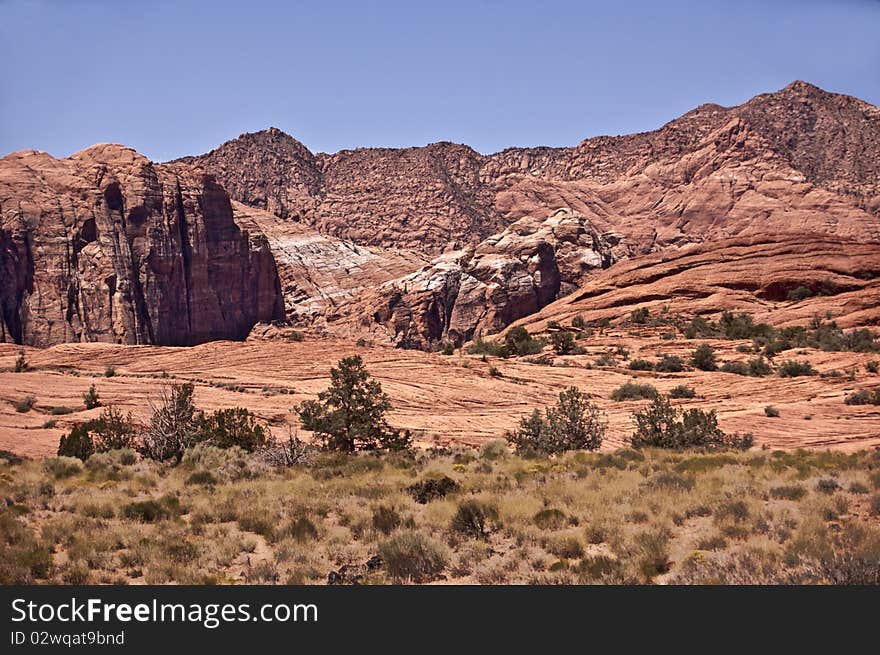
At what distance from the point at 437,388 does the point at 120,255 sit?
46602 millimetres

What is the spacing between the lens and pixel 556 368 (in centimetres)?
3716

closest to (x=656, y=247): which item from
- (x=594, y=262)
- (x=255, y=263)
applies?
(x=594, y=262)

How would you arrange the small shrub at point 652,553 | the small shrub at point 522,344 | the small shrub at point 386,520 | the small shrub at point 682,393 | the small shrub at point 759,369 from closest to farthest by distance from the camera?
the small shrub at point 652,553 → the small shrub at point 386,520 → the small shrub at point 682,393 → the small shrub at point 759,369 → the small shrub at point 522,344

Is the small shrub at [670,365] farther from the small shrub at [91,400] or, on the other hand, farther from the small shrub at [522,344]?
the small shrub at [91,400]

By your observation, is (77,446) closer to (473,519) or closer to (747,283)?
(473,519)

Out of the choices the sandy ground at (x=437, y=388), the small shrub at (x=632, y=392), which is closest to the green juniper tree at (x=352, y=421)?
the sandy ground at (x=437, y=388)

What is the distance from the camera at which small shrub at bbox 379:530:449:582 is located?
970 centimetres

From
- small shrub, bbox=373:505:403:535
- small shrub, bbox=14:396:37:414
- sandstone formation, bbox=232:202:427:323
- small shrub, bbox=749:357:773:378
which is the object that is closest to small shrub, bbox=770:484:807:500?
small shrub, bbox=373:505:403:535

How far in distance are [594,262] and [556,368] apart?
47479mm

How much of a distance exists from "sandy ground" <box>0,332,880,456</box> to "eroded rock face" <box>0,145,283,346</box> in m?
24.7

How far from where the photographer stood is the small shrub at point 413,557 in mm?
9695

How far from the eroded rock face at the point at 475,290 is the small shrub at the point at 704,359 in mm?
36381

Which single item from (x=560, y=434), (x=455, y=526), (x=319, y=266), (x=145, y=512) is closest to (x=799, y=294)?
(x=560, y=434)
